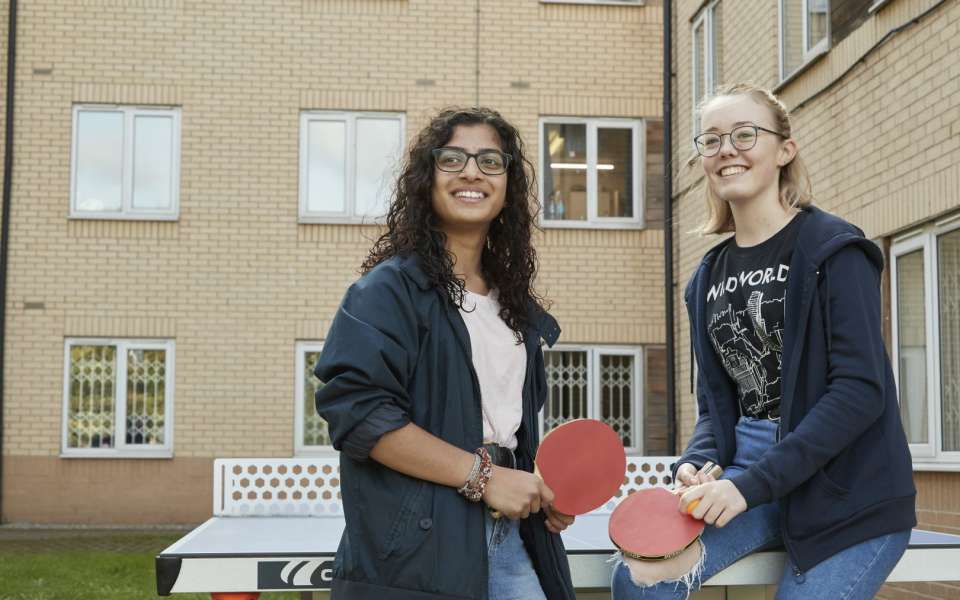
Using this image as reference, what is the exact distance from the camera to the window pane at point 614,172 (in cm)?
1584

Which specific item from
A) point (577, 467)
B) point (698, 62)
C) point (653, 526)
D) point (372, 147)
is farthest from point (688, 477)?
point (372, 147)

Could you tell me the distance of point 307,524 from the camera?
5.13 metres

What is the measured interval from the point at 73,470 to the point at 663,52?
913 centimetres

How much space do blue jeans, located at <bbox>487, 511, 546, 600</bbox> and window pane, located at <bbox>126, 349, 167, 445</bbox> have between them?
12724mm

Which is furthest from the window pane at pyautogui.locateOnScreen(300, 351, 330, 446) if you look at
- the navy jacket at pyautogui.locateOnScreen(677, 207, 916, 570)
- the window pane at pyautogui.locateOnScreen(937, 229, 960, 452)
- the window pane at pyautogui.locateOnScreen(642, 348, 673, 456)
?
the navy jacket at pyautogui.locateOnScreen(677, 207, 916, 570)

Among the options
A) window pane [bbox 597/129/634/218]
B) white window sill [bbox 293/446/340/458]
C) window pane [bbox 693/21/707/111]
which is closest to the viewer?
window pane [bbox 693/21/707/111]

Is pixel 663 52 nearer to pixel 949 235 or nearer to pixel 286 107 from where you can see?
pixel 286 107

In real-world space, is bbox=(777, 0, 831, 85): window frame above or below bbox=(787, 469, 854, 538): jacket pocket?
above

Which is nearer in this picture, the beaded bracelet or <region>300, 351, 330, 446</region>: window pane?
the beaded bracelet

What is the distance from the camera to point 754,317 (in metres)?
3.13

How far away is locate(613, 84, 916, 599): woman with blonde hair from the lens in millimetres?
2914

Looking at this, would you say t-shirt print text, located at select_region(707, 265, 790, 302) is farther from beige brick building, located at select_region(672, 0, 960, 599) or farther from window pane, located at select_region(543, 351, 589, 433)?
window pane, located at select_region(543, 351, 589, 433)

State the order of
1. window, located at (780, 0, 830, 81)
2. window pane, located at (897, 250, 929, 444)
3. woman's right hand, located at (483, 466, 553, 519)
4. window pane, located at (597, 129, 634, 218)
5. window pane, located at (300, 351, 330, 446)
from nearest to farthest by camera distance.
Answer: woman's right hand, located at (483, 466, 553, 519), window pane, located at (897, 250, 929, 444), window, located at (780, 0, 830, 81), window pane, located at (300, 351, 330, 446), window pane, located at (597, 129, 634, 218)

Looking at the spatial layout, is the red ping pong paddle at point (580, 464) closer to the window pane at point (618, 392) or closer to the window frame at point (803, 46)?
the window frame at point (803, 46)
